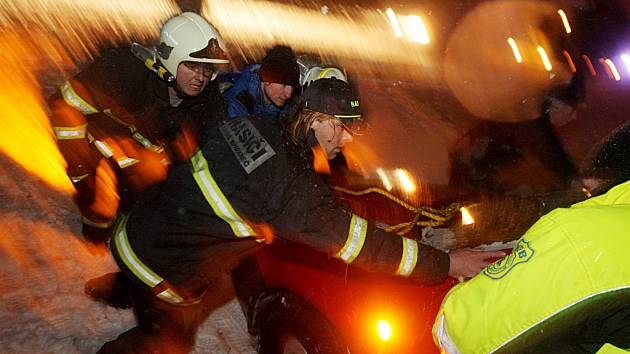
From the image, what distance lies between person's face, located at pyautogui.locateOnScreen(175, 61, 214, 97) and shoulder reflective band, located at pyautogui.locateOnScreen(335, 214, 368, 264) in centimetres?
187

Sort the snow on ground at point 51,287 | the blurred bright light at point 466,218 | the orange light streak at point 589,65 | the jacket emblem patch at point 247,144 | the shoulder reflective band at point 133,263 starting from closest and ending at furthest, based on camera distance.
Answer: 1. the jacket emblem patch at point 247,144
2. the shoulder reflective band at point 133,263
3. the blurred bright light at point 466,218
4. the snow on ground at point 51,287
5. the orange light streak at point 589,65

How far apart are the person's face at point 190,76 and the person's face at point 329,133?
5.05ft

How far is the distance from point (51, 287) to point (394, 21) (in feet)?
38.9

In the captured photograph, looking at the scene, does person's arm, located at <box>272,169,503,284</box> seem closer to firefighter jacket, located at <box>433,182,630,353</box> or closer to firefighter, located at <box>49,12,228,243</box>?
firefighter jacket, located at <box>433,182,630,353</box>

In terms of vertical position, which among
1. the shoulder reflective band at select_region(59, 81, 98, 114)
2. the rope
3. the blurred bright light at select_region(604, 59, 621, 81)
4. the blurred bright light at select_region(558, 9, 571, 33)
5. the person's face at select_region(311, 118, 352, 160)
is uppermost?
the shoulder reflective band at select_region(59, 81, 98, 114)

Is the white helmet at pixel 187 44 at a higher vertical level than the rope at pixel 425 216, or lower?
higher

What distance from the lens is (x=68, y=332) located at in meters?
3.07

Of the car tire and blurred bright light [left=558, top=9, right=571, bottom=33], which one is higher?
the car tire

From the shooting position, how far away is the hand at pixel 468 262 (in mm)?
2217

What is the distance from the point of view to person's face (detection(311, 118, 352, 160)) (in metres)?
2.25

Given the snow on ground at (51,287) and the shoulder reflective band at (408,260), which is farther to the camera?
the snow on ground at (51,287)

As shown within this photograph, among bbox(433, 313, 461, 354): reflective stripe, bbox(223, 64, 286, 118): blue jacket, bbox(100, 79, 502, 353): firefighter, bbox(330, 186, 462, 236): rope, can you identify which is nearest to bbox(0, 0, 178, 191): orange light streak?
bbox(223, 64, 286, 118): blue jacket

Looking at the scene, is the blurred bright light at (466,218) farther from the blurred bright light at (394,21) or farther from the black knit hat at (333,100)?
the blurred bright light at (394,21)

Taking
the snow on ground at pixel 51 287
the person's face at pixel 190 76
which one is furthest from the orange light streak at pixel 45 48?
the person's face at pixel 190 76
